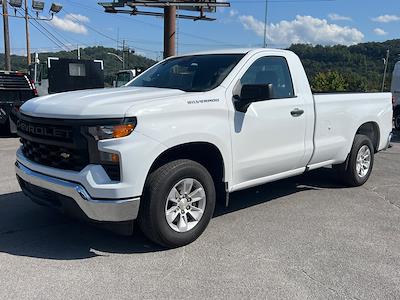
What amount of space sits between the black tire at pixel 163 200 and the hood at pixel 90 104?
0.65m

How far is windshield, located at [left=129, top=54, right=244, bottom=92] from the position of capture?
493cm

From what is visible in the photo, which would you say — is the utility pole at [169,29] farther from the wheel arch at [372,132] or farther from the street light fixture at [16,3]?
the street light fixture at [16,3]

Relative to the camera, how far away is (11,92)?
13125mm

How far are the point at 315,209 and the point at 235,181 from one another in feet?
4.82

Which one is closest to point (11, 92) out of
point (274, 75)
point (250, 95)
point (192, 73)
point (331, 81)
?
point (192, 73)

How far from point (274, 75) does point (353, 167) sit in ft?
7.25

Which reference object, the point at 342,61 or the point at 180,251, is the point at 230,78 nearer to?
the point at 180,251

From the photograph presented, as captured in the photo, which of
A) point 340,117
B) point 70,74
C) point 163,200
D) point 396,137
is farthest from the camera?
point 70,74

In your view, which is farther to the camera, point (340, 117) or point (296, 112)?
point (340, 117)

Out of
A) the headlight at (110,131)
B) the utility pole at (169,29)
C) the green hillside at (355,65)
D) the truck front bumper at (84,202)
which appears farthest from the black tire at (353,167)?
the green hillside at (355,65)

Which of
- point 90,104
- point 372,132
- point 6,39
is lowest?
point 372,132

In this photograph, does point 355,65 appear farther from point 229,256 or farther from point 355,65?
point 229,256

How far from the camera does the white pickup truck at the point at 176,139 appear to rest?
3.84 metres

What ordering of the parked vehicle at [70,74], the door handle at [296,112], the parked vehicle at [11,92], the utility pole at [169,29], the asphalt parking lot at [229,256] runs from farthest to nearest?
the utility pole at [169,29] → the parked vehicle at [70,74] → the parked vehicle at [11,92] → the door handle at [296,112] → the asphalt parking lot at [229,256]
